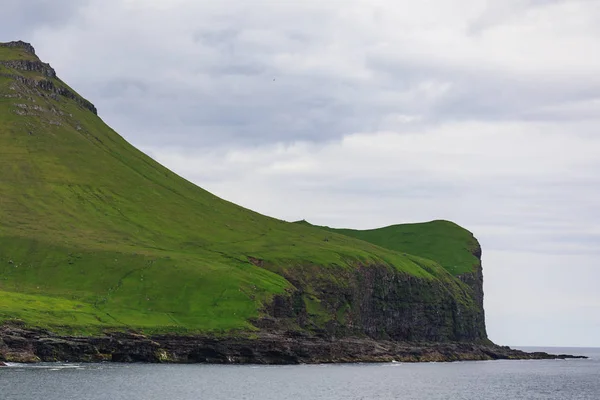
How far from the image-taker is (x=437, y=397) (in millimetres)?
160000

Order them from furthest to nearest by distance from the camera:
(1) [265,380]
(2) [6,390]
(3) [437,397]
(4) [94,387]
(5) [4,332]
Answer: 1. (5) [4,332]
2. (1) [265,380]
3. (3) [437,397]
4. (4) [94,387]
5. (2) [6,390]

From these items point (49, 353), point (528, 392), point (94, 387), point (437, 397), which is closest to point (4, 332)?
point (49, 353)

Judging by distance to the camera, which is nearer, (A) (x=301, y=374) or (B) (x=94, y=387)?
(B) (x=94, y=387)

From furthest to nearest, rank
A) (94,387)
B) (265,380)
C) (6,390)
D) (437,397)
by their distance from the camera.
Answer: (265,380) → (437,397) → (94,387) → (6,390)

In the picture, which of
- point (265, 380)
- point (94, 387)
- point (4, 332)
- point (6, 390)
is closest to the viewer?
point (6, 390)

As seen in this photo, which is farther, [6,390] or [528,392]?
[528,392]

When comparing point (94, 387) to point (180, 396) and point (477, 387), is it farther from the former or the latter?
point (477, 387)

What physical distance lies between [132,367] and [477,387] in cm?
7522

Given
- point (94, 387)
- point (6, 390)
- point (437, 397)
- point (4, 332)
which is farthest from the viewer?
point (4, 332)

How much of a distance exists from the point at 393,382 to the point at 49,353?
254 ft

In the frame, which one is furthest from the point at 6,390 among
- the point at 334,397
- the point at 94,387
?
the point at 334,397

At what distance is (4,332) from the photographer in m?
188

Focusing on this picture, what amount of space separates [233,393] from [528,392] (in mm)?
65962

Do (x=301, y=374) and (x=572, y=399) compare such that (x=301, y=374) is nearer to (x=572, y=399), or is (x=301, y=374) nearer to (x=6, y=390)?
(x=572, y=399)
